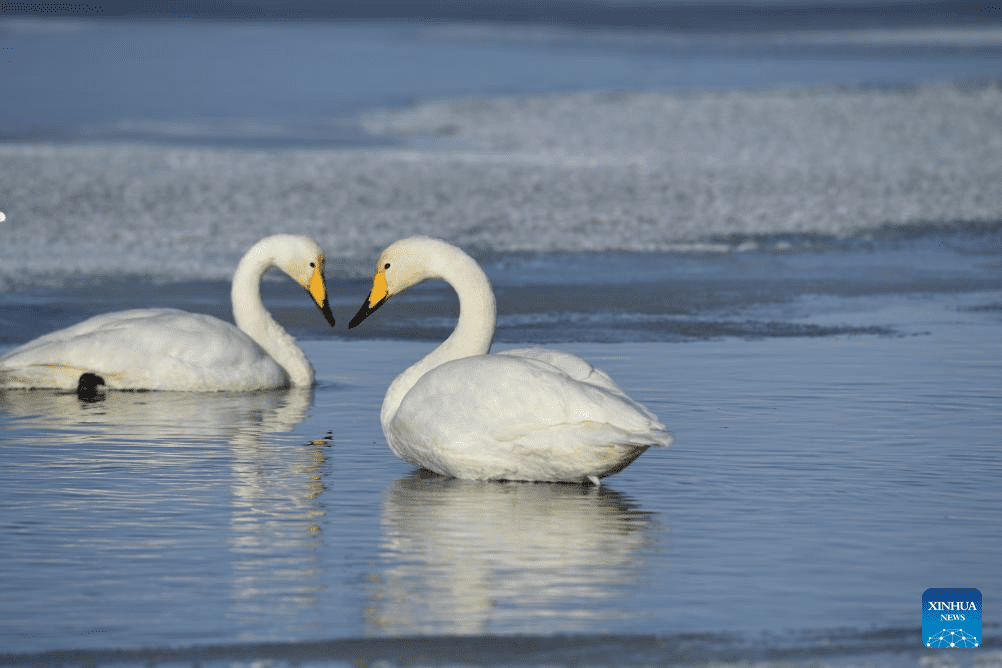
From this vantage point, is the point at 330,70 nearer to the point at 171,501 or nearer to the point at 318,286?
the point at 318,286

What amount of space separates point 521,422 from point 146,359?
3215 mm

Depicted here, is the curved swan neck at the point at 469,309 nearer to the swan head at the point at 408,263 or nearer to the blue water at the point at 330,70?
the swan head at the point at 408,263

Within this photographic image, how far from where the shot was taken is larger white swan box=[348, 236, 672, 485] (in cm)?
693

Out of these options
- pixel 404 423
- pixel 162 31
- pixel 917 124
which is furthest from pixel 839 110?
pixel 162 31

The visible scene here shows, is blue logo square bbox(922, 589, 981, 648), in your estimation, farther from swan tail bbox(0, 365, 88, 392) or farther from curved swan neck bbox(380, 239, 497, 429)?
swan tail bbox(0, 365, 88, 392)

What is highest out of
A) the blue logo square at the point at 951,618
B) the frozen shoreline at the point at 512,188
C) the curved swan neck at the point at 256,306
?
the frozen shoreline at the point at 512,188

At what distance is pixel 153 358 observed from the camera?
9648mm

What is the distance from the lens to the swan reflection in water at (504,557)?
17.5 ft

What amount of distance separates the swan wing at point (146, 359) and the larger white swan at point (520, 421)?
7.23 feet

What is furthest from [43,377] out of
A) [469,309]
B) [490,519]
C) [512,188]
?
[512,188]

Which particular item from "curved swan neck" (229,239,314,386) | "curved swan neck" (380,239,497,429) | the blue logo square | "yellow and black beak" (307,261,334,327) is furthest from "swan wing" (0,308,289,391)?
the blue logo square

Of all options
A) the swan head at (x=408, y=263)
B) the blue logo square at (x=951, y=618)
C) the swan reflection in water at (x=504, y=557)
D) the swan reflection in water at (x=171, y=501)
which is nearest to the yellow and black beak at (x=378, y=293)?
the swan head at (x=408, y=263)

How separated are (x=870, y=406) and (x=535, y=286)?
14.7 ft

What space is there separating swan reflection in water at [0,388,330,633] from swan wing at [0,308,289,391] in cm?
9
